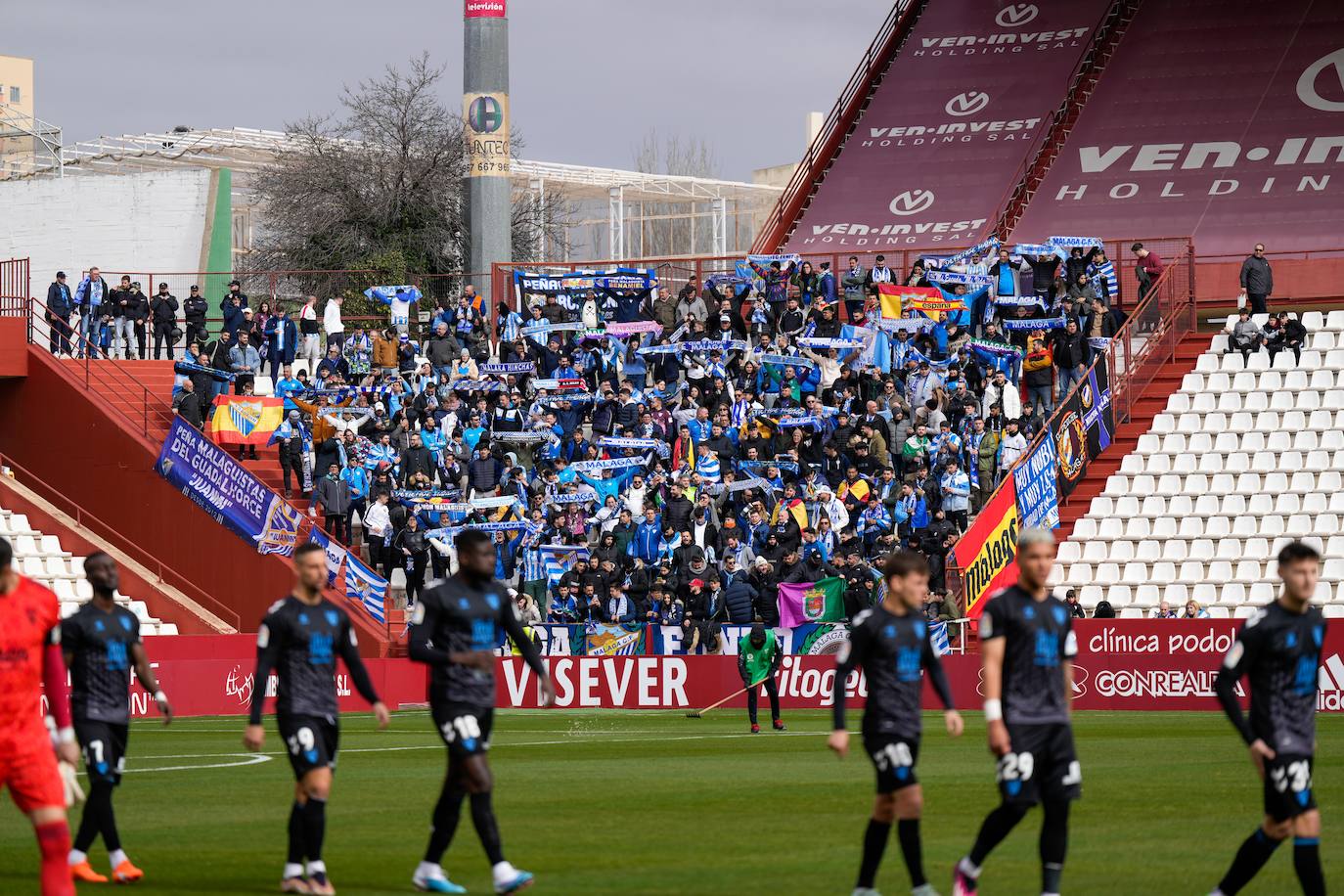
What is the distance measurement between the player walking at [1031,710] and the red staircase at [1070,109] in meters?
39.1

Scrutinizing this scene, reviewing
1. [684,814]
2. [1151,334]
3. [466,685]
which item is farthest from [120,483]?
[466,685]

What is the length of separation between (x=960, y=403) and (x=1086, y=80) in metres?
18.2

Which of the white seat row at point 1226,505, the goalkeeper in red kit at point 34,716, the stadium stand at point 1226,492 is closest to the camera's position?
the goalkeeper in red kit at point 34,716

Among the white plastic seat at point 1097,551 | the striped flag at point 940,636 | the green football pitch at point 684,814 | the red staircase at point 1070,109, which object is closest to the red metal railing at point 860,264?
the red staircase at point 1070,109

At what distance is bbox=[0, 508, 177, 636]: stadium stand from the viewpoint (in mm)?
37156

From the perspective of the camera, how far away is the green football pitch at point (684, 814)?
12820 millimetres

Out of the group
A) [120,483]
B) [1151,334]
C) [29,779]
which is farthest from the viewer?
[120,483]

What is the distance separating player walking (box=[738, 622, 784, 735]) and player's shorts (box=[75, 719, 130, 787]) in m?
13.3

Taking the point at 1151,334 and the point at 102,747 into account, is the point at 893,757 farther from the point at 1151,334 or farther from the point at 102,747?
the point at 1151,334

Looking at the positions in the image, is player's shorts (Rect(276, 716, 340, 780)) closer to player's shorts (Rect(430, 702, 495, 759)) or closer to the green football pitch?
player's shorts (Rect(430, 702, 495, 759))

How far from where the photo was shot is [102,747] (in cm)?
1332

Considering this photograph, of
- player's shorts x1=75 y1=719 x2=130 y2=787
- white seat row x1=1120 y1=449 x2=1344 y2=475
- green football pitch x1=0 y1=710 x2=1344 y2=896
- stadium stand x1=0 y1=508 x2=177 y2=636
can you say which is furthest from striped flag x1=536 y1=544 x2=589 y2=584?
player's shorts x1=75 y1=719 x2=130 y2=787

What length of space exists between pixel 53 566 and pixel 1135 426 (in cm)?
2055

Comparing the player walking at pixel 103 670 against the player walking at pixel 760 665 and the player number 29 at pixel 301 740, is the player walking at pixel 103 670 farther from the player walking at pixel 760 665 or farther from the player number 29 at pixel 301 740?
the player walking at pixel 760 665
